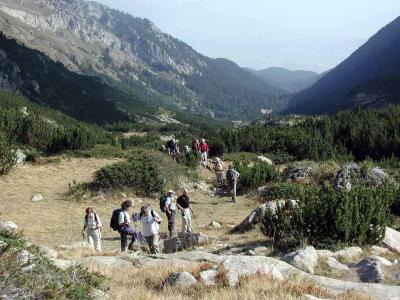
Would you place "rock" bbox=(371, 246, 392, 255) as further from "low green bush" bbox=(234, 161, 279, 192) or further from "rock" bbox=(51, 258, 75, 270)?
"low green bush" bbox=(234, 161, 279, 192)

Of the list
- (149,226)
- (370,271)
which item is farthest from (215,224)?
(370,271)

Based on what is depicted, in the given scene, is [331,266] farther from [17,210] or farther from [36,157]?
[36,157]

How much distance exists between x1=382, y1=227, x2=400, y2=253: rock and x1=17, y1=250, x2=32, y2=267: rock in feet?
25.6

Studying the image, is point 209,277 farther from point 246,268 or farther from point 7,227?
point 7,227

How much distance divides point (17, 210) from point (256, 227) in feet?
29.2

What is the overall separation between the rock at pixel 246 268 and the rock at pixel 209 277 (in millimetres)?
195

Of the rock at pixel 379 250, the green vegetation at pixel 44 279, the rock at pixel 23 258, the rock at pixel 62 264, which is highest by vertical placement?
the rock at pixel 23 258

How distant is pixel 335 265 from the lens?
9.37m

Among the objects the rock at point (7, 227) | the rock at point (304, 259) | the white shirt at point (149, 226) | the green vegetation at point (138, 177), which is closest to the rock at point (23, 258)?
the rock at point (7, 227)

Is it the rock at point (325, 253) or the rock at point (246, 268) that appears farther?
the rock at point (325, 253)

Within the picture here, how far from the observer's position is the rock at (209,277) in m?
7.20

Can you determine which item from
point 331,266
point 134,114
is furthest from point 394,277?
point 134,114

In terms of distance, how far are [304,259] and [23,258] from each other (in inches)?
197

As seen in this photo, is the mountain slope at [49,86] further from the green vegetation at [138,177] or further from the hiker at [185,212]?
the hiker at [185,212]
